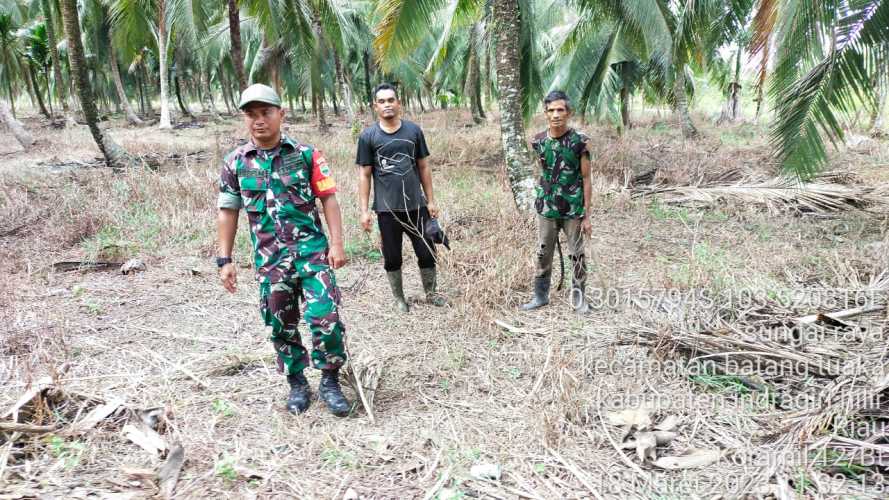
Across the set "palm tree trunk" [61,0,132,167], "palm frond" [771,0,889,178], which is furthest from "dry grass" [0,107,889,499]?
"palm tree trunk" [61,0,132,167]

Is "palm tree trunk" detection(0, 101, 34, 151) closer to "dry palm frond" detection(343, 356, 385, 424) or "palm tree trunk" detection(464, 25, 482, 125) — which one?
"palm tree trunk" detection(464, 25, 482, 125)

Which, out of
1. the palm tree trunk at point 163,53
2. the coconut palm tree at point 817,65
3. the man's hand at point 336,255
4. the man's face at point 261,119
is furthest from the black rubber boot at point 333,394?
the palm tree trunk at point 163,53

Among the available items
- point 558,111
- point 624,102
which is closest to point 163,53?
point 624,102

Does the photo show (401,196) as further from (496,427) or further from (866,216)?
(866,216)

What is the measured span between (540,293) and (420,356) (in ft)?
3.74

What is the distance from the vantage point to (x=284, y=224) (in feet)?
8.45

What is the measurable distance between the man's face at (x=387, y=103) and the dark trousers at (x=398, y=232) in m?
0.71

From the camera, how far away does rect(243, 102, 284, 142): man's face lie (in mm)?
2486

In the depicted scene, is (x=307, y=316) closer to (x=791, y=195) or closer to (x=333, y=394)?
(x=333, y=394)

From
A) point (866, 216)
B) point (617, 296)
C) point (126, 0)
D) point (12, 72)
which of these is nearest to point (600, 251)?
point (617, 296)

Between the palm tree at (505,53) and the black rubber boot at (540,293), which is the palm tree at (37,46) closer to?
the palm tree at (505,53)

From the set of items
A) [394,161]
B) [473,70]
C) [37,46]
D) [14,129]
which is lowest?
[394,161]

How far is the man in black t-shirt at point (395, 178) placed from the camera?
3.82 m

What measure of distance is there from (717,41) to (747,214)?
9.47ft
